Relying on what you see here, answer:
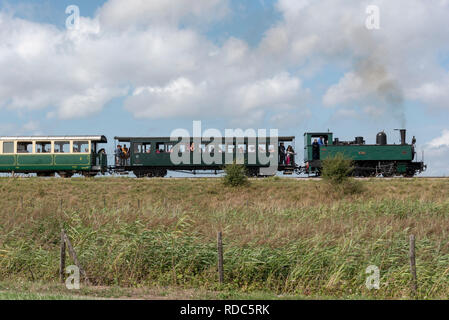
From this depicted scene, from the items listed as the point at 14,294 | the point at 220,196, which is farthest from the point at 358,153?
the point at 14,294

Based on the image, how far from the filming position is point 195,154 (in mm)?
30875

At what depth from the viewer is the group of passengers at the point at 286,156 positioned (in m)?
31.5

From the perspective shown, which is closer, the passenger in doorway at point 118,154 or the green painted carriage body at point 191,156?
the green painted carriage body at point 191,156

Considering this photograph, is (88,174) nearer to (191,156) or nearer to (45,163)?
(45,163)

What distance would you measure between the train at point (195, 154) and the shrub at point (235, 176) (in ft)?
13.7

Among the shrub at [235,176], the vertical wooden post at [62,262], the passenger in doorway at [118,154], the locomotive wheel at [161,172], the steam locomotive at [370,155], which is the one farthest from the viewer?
the passenger in doorway at [118,154]

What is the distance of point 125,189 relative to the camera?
25969 millimetres

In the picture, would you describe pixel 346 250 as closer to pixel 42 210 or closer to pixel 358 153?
pixel 42 210

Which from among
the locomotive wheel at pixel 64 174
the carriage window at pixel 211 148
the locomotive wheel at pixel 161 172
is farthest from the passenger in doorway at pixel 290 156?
the locomotive wheel at pixel 64 174

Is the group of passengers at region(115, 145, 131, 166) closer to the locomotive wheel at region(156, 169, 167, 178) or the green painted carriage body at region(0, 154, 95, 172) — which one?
the green painted carriage body at region(0, 154, 95, 172)

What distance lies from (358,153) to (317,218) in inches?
600

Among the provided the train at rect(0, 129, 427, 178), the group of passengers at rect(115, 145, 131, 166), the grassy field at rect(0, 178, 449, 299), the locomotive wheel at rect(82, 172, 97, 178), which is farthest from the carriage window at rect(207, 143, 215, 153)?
the grassy field at rect(0, 178, 449, 299)

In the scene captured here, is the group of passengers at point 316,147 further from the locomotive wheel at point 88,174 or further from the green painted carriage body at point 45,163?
the locomotive wheel at point 88,174

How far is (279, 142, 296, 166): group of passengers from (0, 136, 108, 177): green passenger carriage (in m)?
13.8
